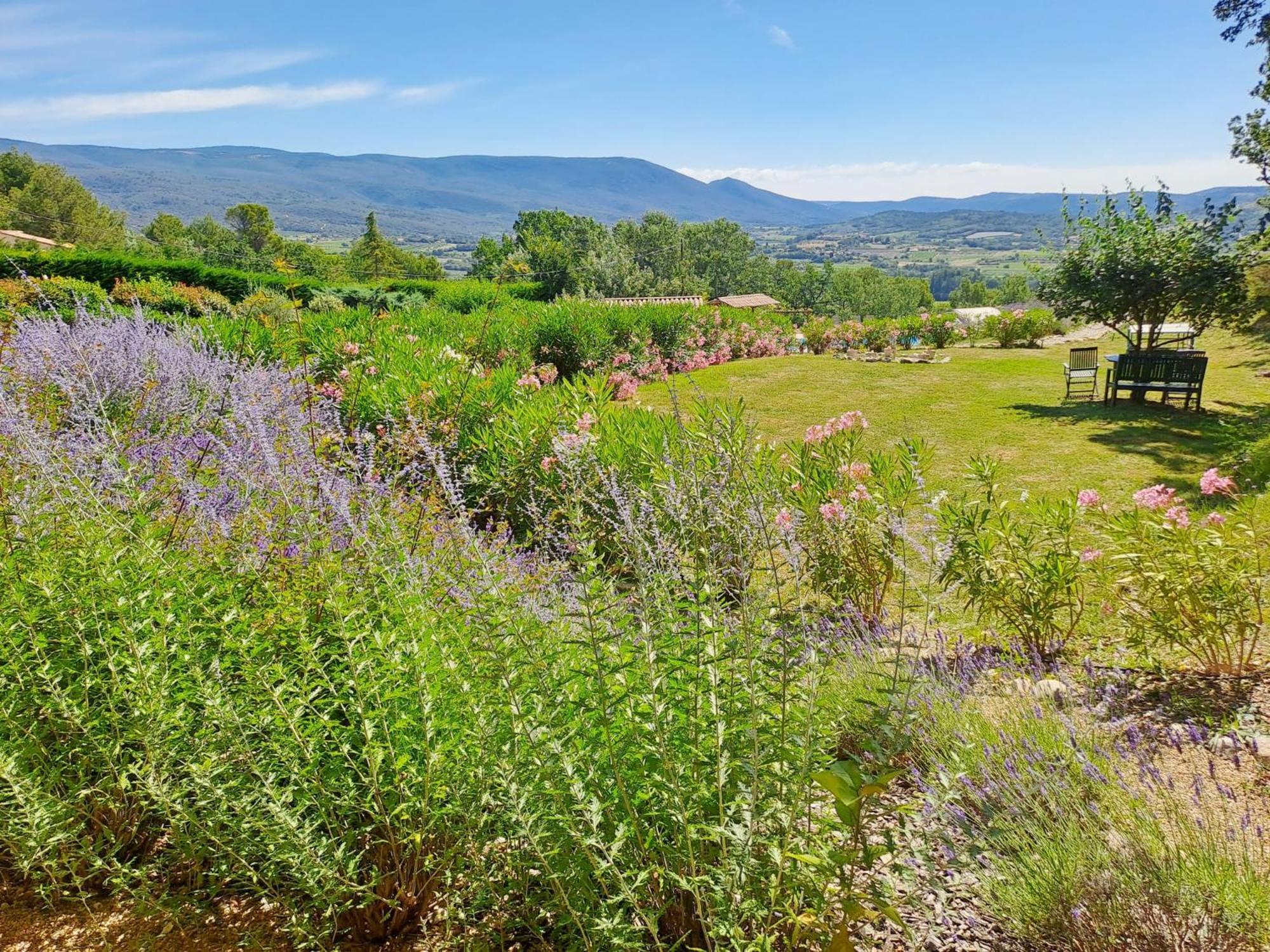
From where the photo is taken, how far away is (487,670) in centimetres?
208

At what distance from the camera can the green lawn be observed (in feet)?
28.4

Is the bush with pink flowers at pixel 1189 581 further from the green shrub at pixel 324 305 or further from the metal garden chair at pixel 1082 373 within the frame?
the green shrub at pixel 324 305

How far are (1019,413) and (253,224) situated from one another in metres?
106

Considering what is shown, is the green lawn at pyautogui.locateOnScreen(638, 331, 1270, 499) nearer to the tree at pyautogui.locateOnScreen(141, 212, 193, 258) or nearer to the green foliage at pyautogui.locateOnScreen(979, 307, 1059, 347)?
the green foliage at pyautogui.locateOnScreen(979, 307, 1059, 347)

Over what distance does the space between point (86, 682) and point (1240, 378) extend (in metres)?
19.1

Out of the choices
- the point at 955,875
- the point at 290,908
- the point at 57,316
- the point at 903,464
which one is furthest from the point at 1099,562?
the point at 57,316

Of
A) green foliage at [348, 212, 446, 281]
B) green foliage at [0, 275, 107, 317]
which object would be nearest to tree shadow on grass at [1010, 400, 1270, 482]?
green foliage at [0, 275, 107, 317]

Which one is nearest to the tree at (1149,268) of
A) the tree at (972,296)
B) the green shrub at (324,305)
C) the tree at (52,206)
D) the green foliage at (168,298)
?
the green shrub at (324,305)

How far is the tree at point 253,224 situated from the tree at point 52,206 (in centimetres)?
1781

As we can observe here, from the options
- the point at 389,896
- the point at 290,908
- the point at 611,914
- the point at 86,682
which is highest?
the point at 86,682

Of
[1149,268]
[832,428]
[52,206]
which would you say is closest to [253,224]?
[52,206]

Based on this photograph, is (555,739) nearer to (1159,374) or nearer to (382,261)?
(1159,374)

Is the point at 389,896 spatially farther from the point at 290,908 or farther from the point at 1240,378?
the point at 1240,378

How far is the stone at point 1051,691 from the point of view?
2965mm
